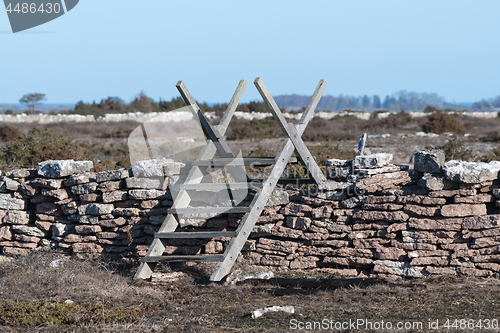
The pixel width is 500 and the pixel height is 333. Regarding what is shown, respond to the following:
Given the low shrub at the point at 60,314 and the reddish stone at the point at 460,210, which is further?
the reddish stone at the point at 460,210

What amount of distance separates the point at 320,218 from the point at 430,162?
1.59m

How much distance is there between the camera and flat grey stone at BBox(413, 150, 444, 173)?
5.83 metres

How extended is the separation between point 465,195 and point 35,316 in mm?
5020

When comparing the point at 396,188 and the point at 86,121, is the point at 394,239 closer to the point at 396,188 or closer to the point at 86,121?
the point at 396,188

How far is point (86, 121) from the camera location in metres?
34.9

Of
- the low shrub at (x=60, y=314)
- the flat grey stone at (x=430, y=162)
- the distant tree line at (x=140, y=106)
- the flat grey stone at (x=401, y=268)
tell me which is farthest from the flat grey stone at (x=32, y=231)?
the distant tree line at (x=140, y=106)

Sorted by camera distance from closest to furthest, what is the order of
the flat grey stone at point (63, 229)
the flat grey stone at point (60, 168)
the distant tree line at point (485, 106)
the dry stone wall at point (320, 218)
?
the dry stone wall at point (320, 218), the flat grey stone at point (60, 168), the flat grey stone at point (63, 229), the distant tree line at point (485, 106)

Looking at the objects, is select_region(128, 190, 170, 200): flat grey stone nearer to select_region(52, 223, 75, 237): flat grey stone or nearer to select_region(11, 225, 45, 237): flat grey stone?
select_region(52, 223, 75, 237): flat grey stone

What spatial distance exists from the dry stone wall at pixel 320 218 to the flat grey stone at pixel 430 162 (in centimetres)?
1

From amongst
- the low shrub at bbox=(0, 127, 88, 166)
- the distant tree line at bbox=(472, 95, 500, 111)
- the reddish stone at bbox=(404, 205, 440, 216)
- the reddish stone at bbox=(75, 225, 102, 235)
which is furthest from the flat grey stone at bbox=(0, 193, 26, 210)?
the distant tree line at bbox=(472, 95, 500, 111)

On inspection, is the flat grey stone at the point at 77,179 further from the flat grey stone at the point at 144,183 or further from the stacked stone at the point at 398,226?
the stacked stone at the point at 398,226

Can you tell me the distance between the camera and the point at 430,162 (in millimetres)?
5883

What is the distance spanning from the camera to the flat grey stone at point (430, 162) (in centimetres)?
583

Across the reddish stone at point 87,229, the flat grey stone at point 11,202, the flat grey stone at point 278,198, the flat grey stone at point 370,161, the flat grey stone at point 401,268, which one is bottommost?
the flat grey stone at point 401,268
